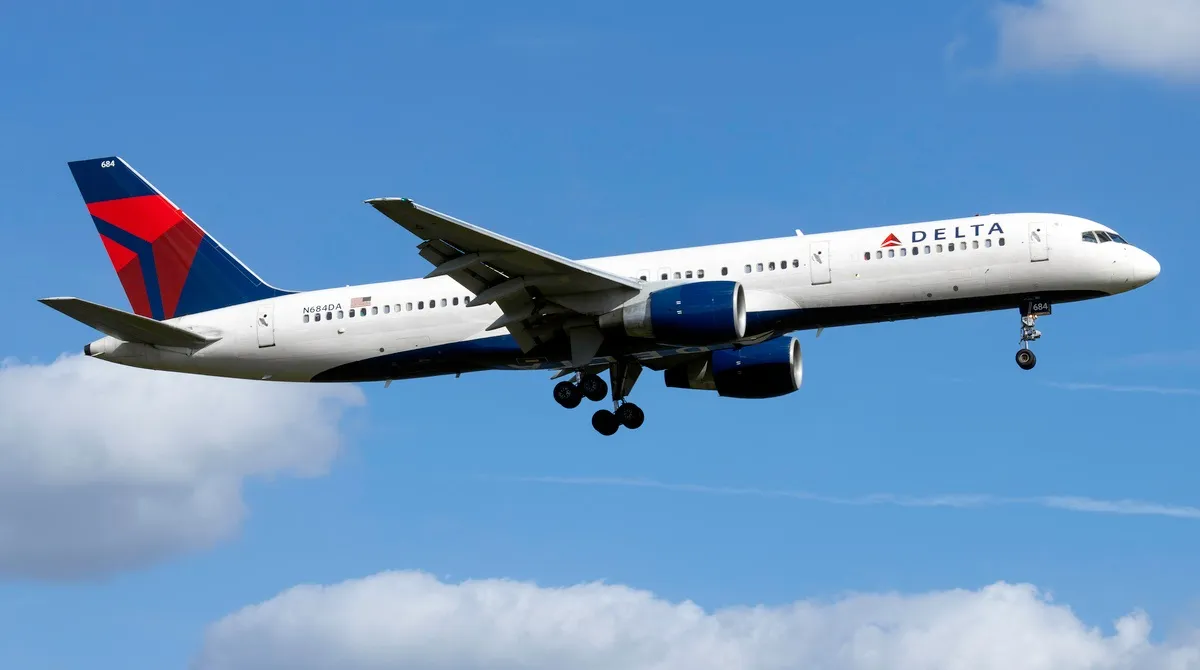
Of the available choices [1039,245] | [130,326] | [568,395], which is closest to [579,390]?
[568,395]

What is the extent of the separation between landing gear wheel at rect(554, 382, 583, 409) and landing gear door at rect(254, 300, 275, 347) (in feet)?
28.5

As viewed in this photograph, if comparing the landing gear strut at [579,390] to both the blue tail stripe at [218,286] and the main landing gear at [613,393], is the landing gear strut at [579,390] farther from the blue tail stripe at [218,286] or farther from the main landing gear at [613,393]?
the blue tail stripe at [218,286]

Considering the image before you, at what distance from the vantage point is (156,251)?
51562 mm

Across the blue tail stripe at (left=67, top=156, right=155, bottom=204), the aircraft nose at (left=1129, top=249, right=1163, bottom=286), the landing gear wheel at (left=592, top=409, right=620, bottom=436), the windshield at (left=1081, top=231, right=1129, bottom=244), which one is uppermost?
the blue tail stripe at (left=67, top=156, right=155, bottom=204)

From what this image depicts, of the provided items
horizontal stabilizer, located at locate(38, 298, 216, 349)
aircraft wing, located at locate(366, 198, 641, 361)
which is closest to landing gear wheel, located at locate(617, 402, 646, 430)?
aircraft wing, located at locate(366, 198, 641, 361)

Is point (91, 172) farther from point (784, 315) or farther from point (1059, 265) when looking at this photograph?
point (1059, 265)

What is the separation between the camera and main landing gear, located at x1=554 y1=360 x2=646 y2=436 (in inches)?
1889

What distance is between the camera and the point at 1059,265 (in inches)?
1695

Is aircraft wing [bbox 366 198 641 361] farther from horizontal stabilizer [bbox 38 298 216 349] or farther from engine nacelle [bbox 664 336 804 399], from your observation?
horizontal stabilizer [bbox 38 298 216 349]

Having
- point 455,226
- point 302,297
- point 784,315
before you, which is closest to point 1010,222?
point 784,315

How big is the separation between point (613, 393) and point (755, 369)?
449cm

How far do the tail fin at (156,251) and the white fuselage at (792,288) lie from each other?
7.95ft

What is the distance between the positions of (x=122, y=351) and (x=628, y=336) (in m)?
15.9

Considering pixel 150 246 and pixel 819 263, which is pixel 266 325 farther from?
pixel 819 263
